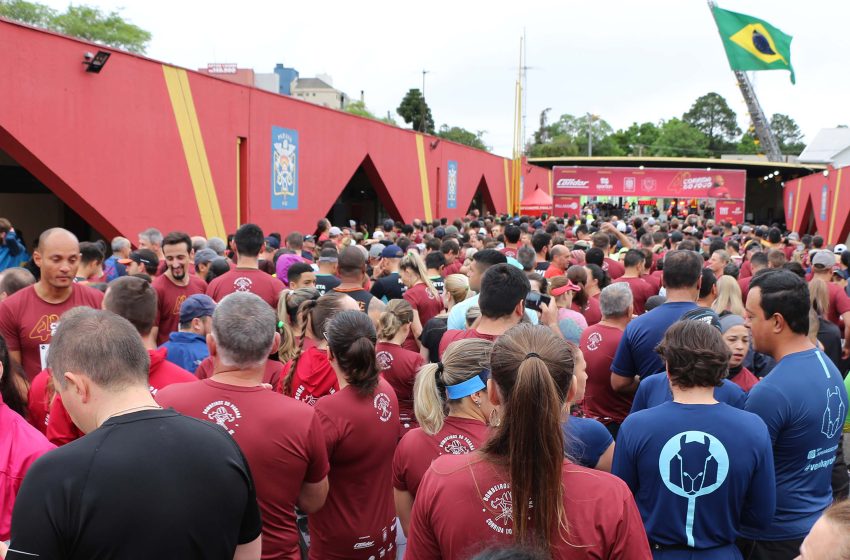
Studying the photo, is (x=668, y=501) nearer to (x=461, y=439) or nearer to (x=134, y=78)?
(x=461, y=439)

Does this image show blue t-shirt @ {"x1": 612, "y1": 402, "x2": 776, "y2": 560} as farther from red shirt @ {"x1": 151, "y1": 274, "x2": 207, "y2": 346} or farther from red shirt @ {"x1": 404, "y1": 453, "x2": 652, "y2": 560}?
red shirt @ {"x1": 151, "y1": 274, "x2": 207, "y2": 346}

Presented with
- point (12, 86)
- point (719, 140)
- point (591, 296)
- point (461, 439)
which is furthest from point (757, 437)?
point (719, 140)

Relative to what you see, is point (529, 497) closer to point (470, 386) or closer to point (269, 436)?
point (470, 386)

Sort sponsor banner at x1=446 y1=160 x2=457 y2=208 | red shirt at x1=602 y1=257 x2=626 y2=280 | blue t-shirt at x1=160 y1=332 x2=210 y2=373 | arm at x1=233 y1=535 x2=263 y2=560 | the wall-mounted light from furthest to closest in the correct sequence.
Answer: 1. sponsor banner at x1=446 y1=160 x2=457 y2=208
2. the wall-mounted light
3. red shirt at x1=602 y1=257 x2=626 y2=280
4. blue t-shirt at x1=160 y1=332 x2=210 y2=373
5. arm at x1=233 y1=535 x2=263 y2=560

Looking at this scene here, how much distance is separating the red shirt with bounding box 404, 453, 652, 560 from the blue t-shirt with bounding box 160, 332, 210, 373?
9.06 feet

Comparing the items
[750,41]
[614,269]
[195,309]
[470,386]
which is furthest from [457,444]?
[750,41]

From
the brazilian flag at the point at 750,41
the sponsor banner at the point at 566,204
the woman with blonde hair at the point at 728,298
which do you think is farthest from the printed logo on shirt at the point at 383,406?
the sponsor banner at the point at 566,204

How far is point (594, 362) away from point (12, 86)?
26.6 ft

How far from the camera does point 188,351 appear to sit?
4.48m

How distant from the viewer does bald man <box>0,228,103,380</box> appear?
471 centimetres

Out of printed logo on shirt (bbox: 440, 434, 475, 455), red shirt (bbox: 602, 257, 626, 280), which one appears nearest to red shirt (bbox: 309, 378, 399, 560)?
printed logo on shirt (bbox: 440, 434, 475, 455)

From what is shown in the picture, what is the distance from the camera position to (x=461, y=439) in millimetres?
2738

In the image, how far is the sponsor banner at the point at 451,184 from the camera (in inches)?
1012

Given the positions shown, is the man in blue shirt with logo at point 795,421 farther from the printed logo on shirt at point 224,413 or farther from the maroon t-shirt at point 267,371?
the maroon t-shirt at point 267,371
